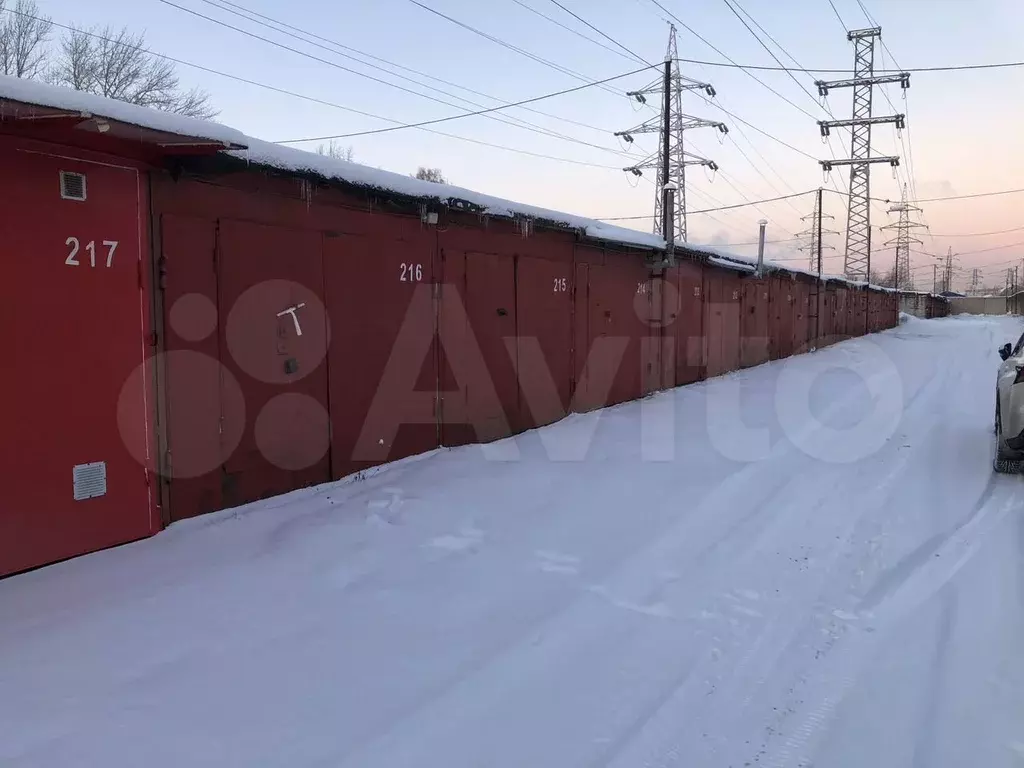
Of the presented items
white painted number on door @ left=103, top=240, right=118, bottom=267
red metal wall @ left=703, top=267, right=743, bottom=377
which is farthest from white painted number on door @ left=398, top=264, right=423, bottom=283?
red metal wall @ left=703, top=267, right=743, bottom=377

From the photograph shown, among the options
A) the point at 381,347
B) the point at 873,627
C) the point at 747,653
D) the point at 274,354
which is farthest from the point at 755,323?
the point at 747,653

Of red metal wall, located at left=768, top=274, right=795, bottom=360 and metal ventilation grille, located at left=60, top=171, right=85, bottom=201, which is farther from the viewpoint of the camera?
red metal wall, located at left=768, top=274, right=795, bottom=360

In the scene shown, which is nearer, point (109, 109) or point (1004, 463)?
point (109, 109)

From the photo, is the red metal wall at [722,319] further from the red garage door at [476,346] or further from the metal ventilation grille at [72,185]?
the metal ventilation grille at [72,185]

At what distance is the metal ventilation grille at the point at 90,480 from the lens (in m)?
4.39

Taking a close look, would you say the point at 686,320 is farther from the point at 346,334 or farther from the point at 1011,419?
the point at 346,334

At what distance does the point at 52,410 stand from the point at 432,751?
10.3ft

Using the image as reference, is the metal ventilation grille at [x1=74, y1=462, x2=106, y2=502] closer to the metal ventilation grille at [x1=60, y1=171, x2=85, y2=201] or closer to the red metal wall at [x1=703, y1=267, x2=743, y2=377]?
the metal ventilation grille at [x1=60, y1=171, x2=85, y2=201]

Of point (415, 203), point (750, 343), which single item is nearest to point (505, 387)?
point (415, 203)

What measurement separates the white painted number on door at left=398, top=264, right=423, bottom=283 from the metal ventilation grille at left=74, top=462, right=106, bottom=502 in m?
3.32

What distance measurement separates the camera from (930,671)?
3473 millimetres

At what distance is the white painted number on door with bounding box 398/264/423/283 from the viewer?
7.01 m

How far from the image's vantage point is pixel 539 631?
12.8 ft

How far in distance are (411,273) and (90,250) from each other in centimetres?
317
